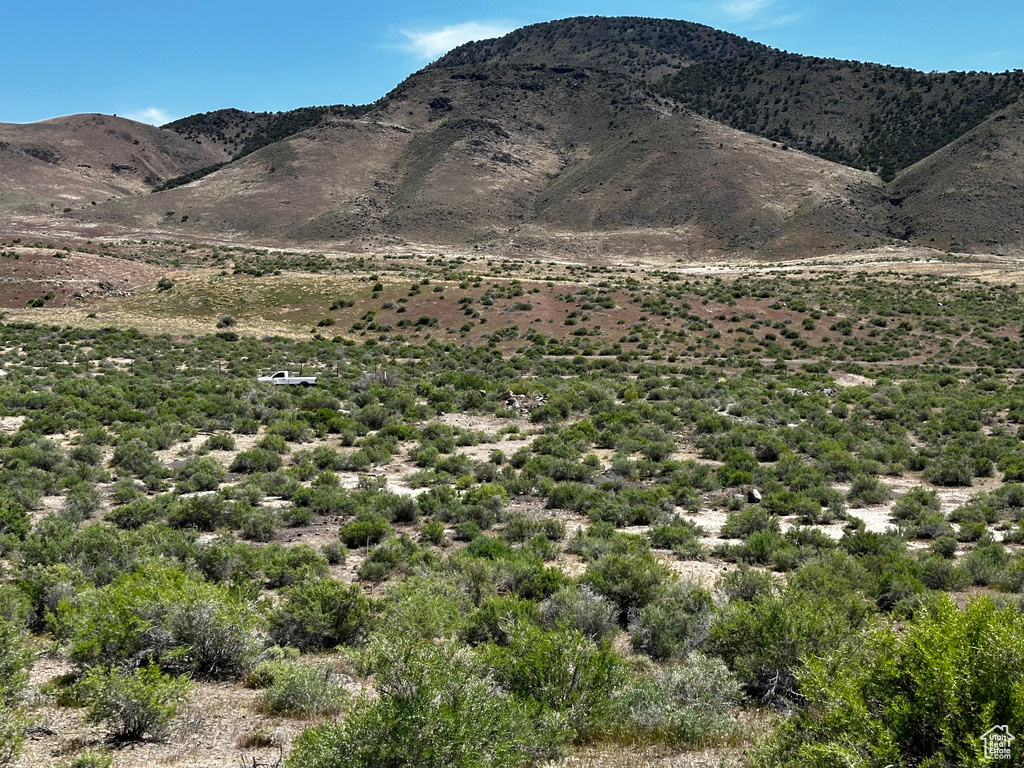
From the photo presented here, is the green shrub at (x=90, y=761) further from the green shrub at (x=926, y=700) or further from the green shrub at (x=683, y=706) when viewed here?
the green shrub at (x=926, y=700)

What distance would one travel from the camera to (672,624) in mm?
8727

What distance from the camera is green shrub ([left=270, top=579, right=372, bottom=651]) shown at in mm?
8352

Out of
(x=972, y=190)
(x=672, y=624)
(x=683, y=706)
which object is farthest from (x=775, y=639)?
(x=972, y=190)

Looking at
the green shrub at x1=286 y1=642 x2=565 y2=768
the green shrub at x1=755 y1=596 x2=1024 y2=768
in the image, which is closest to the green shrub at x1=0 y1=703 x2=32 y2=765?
the green shrub at x1=286 y1=642 x2=565 y2=768

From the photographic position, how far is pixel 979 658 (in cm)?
445

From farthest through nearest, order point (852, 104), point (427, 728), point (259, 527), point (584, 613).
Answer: point (852, 104), point (259, 527), point (584, 613), point (427, 728)

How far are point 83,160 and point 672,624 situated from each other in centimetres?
19567

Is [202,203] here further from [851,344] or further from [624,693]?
[624,693]

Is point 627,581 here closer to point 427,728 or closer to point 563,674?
point 563,674

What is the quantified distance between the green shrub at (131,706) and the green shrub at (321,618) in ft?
7.76

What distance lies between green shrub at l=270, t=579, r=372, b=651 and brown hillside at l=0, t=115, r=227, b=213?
477 feet

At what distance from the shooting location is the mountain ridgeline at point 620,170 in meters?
100

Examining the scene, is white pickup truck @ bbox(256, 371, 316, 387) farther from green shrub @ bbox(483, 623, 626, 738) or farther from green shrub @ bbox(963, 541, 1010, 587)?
green shrub @ bbox(963, 541, 1010, 587)

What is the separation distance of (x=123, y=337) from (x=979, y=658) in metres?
43.4
